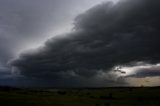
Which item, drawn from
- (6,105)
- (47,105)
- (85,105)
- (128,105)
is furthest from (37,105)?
(128,105)

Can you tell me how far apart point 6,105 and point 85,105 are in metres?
25.1

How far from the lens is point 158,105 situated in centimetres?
8412

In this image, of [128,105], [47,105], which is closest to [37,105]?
[47,105]

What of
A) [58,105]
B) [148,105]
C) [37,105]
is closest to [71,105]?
[58,105]

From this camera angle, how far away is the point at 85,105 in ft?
263

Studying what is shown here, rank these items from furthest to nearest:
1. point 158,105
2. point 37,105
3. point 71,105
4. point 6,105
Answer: point 158,105, point 71,105, point 37,105, point 6,105

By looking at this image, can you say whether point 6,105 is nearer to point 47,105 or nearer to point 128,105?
point 47,105

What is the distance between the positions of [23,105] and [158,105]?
4452 cm

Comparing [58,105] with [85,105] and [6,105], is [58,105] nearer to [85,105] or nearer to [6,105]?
[85,105]

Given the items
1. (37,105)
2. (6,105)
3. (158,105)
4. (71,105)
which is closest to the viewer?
(6,105)

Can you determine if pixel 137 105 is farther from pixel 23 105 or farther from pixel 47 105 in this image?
pixel 23 105

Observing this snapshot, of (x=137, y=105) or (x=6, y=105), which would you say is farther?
(x=137, y=105)

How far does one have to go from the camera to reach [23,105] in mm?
71812

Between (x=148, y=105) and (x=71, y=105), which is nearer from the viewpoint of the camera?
(x=71, y=105)
